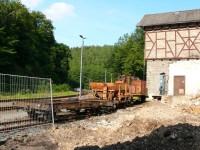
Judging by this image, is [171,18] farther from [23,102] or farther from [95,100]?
[23,102]

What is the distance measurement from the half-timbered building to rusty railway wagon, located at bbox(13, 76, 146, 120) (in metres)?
6.69

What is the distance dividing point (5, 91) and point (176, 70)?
93.7 ft

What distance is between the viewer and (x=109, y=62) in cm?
9625

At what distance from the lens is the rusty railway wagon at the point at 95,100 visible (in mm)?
18692

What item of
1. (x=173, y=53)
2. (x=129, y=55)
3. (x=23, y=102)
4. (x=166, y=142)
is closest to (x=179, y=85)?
(x=173, y=53)

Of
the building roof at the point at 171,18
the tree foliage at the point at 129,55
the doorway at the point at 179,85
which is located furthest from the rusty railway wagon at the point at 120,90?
the tree foliage at the point at 129,55

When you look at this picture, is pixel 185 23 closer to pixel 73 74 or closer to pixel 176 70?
pixel 176 70

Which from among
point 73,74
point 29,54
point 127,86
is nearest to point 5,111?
point 127,86

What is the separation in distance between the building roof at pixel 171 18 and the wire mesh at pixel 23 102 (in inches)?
1006

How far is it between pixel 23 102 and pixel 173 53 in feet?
92.4

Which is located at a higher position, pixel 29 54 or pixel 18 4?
pixel 18 4

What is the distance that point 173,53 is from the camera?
4388 cm

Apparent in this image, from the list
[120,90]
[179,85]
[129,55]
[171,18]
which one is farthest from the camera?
[129,55]

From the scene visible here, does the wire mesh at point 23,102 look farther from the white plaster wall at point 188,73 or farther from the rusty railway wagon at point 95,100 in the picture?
the white plaster wall at point 188,73
